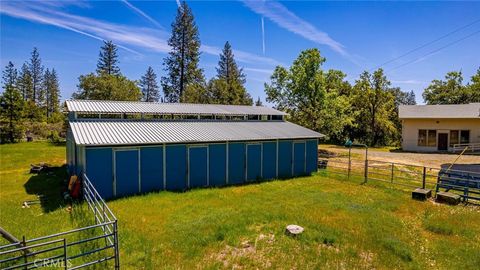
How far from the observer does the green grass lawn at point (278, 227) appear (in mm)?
7340

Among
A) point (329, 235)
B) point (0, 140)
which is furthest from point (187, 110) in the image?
point (0, 140)

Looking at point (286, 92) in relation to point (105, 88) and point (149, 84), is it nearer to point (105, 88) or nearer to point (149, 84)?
point (105, 88)

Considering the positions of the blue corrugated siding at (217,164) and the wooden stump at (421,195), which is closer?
the wooden stump at (421,195)

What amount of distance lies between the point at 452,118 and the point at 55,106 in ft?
254

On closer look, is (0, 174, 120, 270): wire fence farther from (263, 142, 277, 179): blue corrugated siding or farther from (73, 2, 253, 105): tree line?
(73, 2, 253, 105): tree line

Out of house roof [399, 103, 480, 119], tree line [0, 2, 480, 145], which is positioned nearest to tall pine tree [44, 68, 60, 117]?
tree line [0, 2, 480, 145]

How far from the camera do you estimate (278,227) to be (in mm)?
9328

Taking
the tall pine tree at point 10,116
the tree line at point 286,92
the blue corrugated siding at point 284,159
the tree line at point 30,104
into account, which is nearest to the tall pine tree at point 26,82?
the tree line at point 30,104

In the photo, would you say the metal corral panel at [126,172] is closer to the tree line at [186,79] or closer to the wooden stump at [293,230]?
the wooden stump at [293,230]

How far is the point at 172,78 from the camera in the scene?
144 feet

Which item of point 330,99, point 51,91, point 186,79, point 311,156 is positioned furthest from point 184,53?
point 51,91

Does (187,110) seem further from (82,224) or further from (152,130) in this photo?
(82,224)

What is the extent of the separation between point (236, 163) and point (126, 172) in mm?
5805

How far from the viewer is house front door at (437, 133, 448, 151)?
31.2 metres
